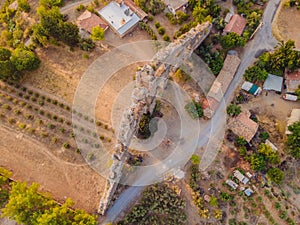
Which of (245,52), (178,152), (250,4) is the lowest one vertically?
(178,152)

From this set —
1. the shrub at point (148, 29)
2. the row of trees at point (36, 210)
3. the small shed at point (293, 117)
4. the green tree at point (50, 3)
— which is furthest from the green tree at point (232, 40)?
the row of trees at point (36, 210)

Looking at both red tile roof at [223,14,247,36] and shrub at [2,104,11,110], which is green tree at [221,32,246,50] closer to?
red tile roof at [223,14,247,36]

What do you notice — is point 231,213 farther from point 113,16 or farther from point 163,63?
point 113,16

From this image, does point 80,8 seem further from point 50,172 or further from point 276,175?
point 276,175

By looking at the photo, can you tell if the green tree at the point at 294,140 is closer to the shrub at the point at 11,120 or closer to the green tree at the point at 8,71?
the shrub at the point at 11,120

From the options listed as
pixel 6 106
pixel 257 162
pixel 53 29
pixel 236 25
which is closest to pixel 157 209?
pixel 257 162

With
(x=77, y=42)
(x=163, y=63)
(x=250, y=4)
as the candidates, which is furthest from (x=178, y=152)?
(x=250, y=4)
